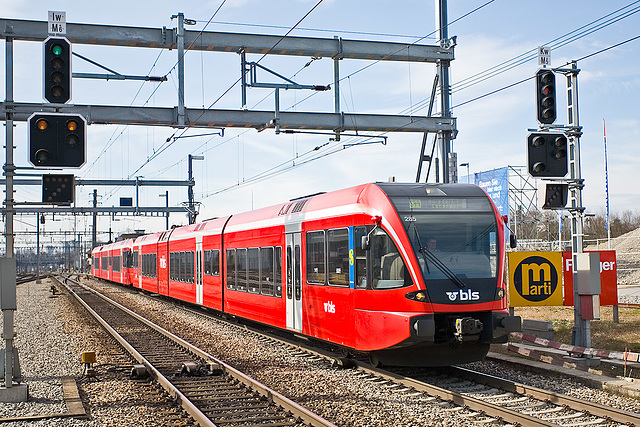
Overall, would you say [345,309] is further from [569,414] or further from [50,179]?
[50,179]

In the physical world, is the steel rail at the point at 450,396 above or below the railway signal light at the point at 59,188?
below

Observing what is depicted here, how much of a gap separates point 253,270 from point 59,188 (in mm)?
7455

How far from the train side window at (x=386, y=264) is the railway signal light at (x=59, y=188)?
456 cm

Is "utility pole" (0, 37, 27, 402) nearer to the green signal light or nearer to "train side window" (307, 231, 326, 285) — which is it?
the green signal light

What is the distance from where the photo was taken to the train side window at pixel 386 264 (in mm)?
10531

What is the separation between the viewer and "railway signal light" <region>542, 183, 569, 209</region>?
41.7ft

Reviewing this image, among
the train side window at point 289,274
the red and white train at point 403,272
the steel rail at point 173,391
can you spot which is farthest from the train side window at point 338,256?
the steel rail at point 173,391

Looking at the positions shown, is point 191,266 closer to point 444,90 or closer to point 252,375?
point 444,90

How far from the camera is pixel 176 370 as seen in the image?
1221cm

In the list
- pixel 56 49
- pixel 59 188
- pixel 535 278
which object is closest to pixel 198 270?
pixel 535 278

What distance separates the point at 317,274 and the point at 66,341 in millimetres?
7327

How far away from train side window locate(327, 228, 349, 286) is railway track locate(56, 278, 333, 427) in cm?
233

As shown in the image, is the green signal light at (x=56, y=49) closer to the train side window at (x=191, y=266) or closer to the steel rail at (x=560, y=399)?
the steel rail at (x=560, y=399)

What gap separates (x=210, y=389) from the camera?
1030cm
